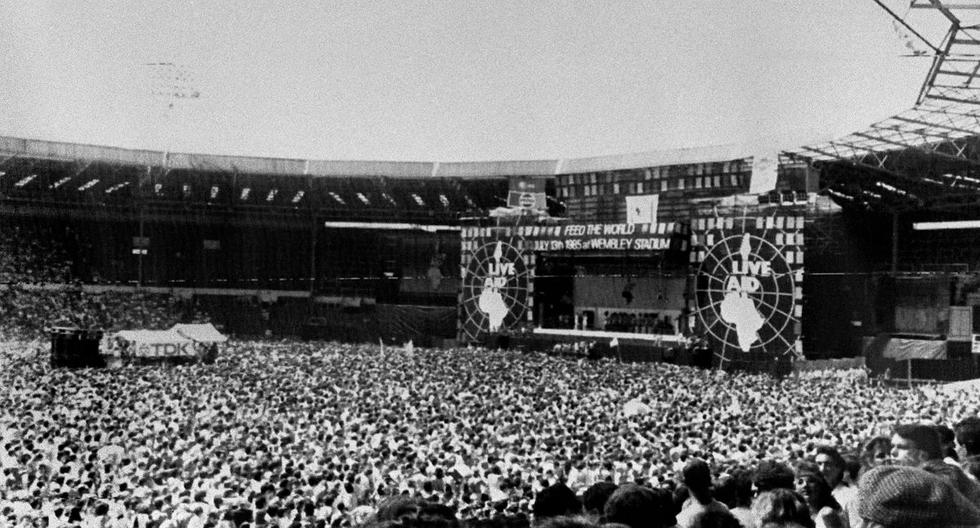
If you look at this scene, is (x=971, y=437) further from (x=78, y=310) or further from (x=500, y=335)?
(x=78, y=310)

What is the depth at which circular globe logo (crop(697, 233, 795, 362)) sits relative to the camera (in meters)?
28.6

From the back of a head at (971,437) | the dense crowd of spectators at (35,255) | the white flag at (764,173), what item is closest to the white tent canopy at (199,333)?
the dense crowd of spectators at (35,255)

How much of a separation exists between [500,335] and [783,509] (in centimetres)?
3088

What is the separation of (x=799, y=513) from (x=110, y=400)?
17071 millimetres

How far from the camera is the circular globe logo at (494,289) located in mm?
35688

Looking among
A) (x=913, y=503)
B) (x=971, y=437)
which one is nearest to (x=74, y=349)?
(x=971, y=437)

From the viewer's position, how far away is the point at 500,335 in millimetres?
34844

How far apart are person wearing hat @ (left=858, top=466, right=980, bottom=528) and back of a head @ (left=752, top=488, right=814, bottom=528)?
145 cm

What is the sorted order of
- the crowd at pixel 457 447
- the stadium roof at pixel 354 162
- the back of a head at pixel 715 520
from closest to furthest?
1. the back of a head at pixel 715 520
2. the crowd at pixel 457 447
3. the stadium roof at pixel 354 162

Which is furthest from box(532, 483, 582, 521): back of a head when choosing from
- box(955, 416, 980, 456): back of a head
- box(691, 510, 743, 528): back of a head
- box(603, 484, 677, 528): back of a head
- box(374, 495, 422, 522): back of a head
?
box(955, 416, 980, 456): back of a head

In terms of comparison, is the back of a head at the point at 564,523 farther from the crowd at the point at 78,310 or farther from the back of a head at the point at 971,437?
the crowd at the point at 78,310

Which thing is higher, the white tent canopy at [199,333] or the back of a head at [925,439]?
the back of a head at [925,439]

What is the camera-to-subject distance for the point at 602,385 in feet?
74.5

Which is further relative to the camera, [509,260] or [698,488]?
[509,260]
